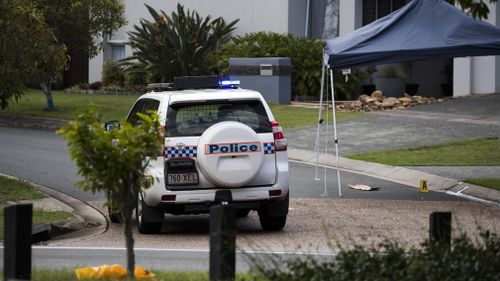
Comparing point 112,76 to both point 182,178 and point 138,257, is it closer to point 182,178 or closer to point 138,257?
point 182,178

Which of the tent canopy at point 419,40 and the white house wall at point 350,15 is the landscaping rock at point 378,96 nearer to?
the white house wall at point 350,15

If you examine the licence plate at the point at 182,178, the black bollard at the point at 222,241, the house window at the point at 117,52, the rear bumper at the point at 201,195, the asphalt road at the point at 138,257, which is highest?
the house window at the point at 117,52

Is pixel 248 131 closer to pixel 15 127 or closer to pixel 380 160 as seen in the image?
pixel 380 160

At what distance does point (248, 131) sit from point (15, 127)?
55.9 feet

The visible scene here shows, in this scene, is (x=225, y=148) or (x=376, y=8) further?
(x=376, y=8)

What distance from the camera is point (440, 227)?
7.72 meters

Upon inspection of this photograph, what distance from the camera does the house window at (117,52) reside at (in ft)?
140

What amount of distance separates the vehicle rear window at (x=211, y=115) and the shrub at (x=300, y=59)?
18751 mm

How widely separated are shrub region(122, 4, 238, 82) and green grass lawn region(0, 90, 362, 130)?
1.41m

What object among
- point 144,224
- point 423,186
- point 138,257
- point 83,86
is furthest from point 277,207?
point 83,86

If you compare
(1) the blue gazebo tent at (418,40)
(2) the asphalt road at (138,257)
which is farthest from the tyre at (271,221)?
(1) the blue gazebo tent at (418,40)

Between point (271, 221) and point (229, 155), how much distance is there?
4.38ft

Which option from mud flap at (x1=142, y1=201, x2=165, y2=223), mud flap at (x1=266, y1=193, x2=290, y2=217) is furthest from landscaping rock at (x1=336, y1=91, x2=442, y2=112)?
mud flap at (x1=142, y1=201, x2=165, y2=223)

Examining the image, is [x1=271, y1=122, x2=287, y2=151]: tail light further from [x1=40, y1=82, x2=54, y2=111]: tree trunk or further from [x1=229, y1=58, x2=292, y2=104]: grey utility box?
[x1=40, y1=82, x2=54, y2=111]: tree trunk
